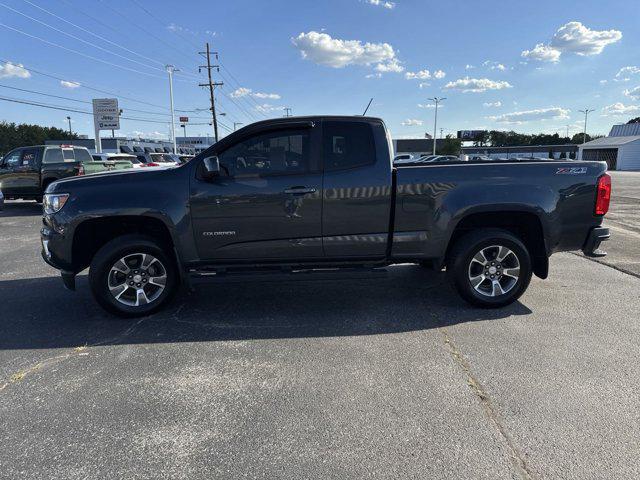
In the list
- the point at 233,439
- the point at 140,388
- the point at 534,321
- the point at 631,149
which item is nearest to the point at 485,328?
the point at 534,321

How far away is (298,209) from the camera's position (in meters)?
4.43

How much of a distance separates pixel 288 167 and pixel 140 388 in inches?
96.0

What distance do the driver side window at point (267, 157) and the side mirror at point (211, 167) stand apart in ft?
0.42

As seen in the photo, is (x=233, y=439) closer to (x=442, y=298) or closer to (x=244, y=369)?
(x=244, y=369)

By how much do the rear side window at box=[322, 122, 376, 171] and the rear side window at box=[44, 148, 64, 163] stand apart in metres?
12.4

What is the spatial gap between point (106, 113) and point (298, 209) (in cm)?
4602

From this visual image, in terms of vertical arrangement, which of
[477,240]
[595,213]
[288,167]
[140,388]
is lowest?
[140,388]

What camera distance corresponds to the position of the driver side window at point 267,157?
176 inches

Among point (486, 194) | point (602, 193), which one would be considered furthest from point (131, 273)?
point (602, 193)

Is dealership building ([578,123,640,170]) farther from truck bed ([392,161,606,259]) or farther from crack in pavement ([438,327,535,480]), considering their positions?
crack in pavement ([438,327,535,480])

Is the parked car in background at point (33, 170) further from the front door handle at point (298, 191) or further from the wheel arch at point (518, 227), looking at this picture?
the wheel arch at point (518, 227)

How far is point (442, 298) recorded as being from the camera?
205 inches

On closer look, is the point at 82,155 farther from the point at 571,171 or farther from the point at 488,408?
the point at 488,408

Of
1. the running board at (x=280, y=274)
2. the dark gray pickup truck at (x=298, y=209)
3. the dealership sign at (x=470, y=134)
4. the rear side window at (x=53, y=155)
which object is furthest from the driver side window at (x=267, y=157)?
the dealership sign at (x=470, y=134)
